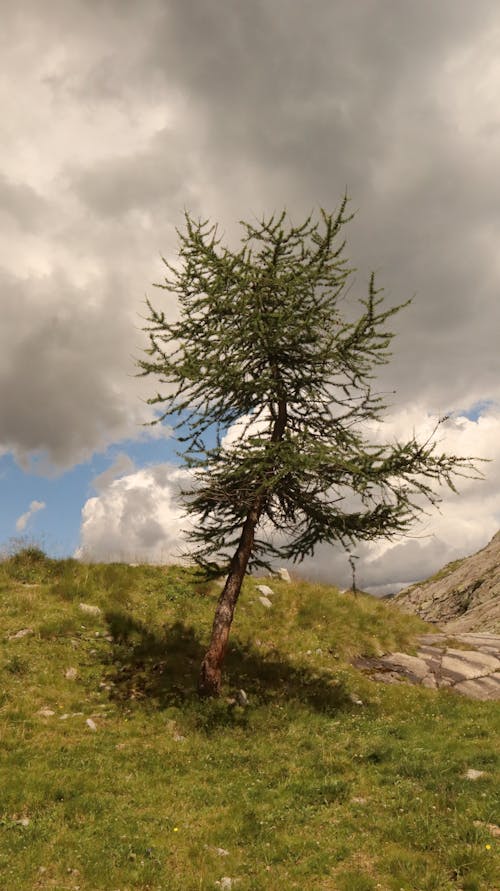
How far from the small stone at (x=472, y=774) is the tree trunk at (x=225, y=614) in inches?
247

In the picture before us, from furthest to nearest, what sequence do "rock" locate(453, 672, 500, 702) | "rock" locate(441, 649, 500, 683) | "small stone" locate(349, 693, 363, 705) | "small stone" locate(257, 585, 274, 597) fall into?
"small stone" locate(257, 585, 274, 597)
"rock" locate(441, 649, 500, 683)
"rock" locate(453, 672, 500, 702)
"small stone" locate(349, 693, 363, 705)

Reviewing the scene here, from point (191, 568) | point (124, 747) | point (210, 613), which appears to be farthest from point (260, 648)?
point (124, 747)

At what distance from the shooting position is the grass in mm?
7539

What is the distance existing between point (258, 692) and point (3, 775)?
6918 mm

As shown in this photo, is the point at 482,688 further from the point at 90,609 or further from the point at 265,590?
the point at 90,609

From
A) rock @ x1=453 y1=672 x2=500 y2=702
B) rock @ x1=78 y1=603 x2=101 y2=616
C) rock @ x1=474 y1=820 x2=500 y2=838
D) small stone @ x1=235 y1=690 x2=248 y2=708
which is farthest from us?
rock @ x1=78 y1=603 x2=101 y2=616

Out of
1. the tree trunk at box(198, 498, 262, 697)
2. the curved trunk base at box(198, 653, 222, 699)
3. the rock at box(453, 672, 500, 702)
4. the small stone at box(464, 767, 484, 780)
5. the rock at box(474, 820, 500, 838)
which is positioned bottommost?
the rock at box(474, 820, 500, 838)

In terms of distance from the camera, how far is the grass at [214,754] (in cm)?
754

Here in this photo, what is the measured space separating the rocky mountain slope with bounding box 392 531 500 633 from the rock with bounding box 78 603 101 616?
1723cm

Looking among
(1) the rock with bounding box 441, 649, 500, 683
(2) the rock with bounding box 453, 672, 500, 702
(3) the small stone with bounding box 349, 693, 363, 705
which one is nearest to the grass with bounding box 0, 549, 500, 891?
(3) the small stone with bounding box 349, 693, 363, 705

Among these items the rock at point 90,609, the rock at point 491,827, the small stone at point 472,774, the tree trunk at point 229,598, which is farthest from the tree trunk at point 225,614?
the rock at point 491,827

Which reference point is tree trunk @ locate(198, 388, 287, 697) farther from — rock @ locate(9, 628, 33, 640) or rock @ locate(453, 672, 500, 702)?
rock @ locate(453, 672, 500, 702)

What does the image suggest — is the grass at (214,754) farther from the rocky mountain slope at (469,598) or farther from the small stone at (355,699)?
the rocky mountain slope at (469,598)

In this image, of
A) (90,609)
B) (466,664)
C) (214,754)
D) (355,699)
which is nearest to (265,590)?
(355,699)
